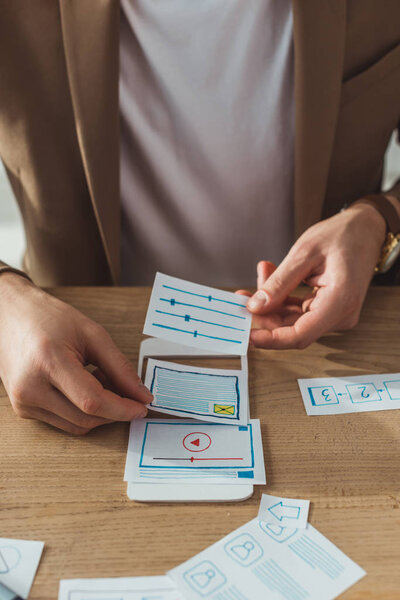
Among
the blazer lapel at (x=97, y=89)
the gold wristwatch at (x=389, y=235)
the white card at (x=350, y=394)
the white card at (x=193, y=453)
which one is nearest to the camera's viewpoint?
the white card at (x=193, y=453)

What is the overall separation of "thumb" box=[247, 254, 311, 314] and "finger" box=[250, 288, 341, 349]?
1.6 inches

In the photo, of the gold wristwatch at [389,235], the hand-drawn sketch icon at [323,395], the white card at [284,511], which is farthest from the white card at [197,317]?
the gold wristwatch at [389,235]

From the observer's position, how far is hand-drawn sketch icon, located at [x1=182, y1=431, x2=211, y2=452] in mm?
678

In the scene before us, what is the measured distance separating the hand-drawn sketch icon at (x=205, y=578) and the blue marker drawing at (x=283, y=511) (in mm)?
94

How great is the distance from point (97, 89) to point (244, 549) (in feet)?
2.55

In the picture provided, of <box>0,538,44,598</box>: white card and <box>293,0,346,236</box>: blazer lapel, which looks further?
<box>293,0,346,236</box>: blazer lapel

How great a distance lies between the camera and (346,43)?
3.33ft

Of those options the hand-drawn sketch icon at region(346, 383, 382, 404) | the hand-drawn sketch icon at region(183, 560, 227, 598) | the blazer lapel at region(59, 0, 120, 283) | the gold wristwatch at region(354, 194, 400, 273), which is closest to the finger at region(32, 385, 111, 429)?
the hand-drawn sketch icon at region(183, 560, 227, 598)

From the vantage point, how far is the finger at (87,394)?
2.15ft

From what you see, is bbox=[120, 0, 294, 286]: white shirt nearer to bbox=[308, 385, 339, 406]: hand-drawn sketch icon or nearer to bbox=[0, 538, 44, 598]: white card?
bbox=[308, 385, 339, 406]: hand-drawn sketch icon

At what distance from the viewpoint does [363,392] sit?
2.54ft

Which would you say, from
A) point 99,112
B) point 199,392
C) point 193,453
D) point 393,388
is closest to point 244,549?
point 193,453

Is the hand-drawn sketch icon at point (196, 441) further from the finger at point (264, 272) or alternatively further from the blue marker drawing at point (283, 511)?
the finger at point (264, 272)

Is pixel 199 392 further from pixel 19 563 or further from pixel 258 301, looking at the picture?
pixel 19 563
